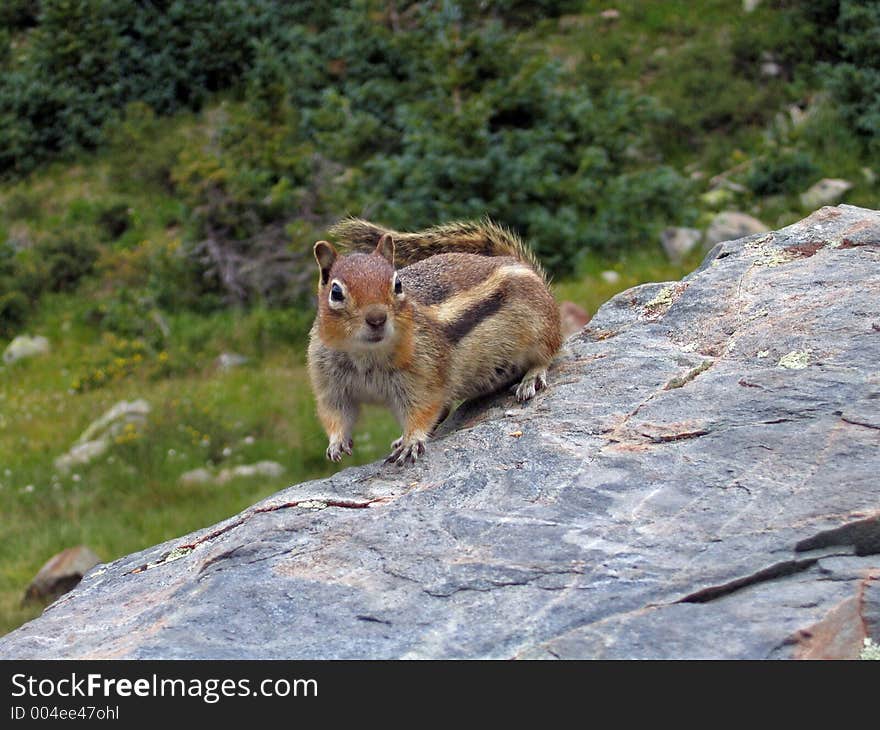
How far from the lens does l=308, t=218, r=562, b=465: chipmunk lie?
4.86 m

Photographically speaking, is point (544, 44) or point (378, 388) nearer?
point (378, 388)

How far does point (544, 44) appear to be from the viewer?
60.0 ft

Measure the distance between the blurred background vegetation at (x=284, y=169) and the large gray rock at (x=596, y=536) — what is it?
5.43 metres

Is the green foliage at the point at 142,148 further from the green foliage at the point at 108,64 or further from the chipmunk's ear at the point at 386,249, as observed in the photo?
the chipmunk's ear at the point at 386,249

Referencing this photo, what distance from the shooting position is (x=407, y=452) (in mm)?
4801

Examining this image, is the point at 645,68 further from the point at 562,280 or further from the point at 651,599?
the point at 651,599

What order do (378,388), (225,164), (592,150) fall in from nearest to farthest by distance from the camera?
(378,388), (592,150), (225,164)

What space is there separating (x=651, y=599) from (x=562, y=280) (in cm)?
965

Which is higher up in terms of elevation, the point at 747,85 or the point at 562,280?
the point at 747,85

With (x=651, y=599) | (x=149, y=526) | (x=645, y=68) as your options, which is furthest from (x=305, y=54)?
(x=651, y=599)

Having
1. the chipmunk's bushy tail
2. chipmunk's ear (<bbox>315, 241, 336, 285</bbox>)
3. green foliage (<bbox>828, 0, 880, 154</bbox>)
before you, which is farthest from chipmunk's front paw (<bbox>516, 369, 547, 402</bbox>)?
green foliage (<bbox>828, 0, 880, 154</bbox>)

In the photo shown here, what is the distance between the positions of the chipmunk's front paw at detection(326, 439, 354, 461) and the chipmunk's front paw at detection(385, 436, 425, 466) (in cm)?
35

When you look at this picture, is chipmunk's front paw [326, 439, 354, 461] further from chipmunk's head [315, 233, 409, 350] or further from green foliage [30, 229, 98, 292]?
green foliage [30, 229, 98, 292]

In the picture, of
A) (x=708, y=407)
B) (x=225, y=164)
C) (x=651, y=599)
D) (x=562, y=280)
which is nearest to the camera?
(x=651, y=599)
